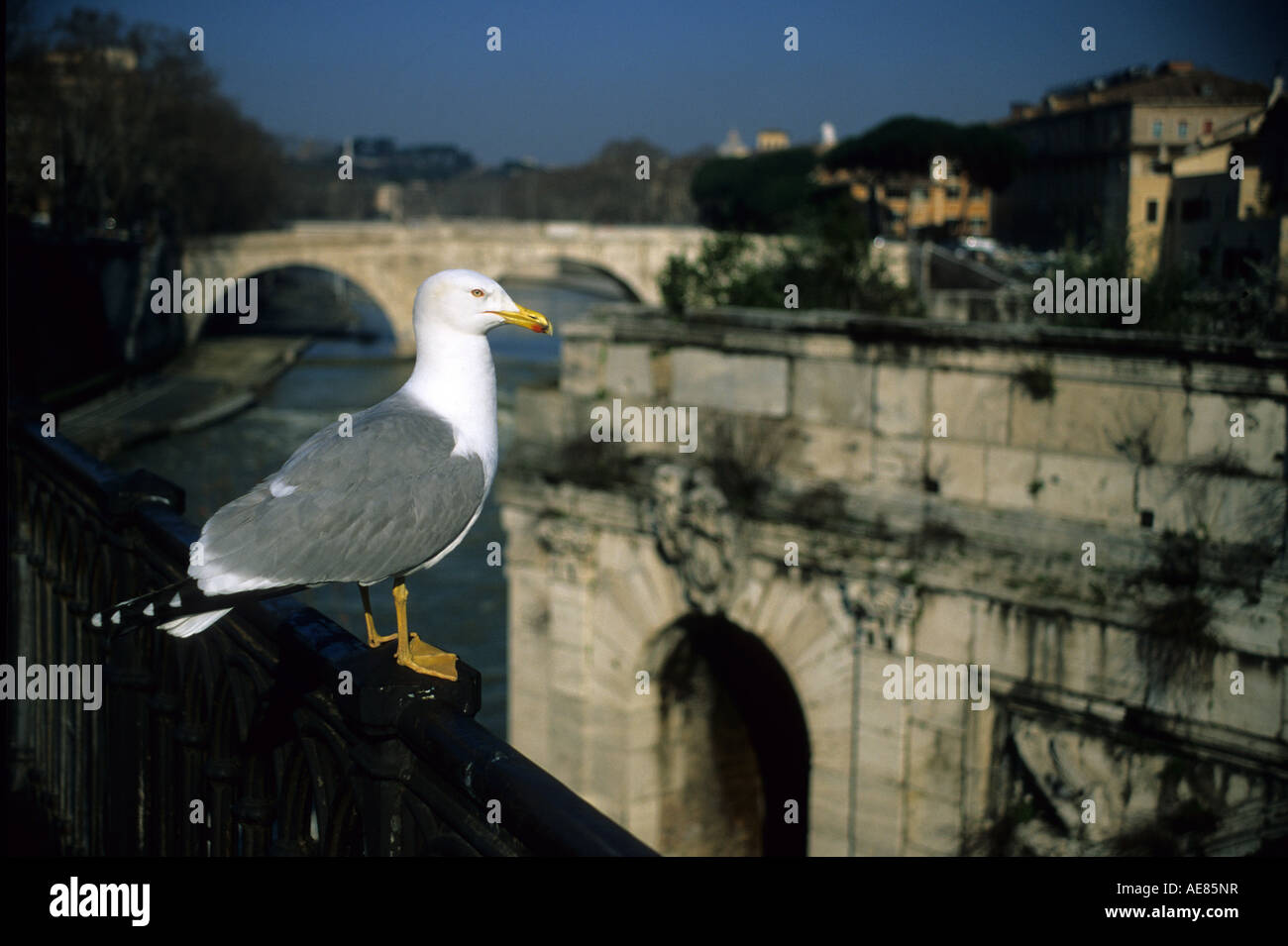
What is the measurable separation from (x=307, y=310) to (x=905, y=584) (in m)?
64.1

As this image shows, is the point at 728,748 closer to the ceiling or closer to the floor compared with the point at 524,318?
closer to the floor

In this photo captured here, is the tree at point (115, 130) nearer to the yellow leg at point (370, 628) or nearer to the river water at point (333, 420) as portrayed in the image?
the river water at point (333, 420)

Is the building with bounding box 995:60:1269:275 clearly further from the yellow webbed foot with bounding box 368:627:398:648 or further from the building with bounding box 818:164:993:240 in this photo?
the building with bounding box 818:164:993:240

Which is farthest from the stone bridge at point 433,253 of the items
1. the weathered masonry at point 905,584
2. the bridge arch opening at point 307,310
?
the weathered masonry at point 905,584

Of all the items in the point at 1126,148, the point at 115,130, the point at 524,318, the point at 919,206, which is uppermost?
the point at 115,130

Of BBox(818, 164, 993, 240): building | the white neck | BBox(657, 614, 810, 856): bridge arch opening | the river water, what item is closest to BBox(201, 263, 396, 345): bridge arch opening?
the river water

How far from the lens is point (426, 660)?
2.18 meters

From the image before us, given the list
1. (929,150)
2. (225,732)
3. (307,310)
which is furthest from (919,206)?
(307,310)

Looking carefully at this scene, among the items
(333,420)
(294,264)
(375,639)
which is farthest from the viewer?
(294,264)

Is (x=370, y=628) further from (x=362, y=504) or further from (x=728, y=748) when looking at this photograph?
(x=728, y=748)
